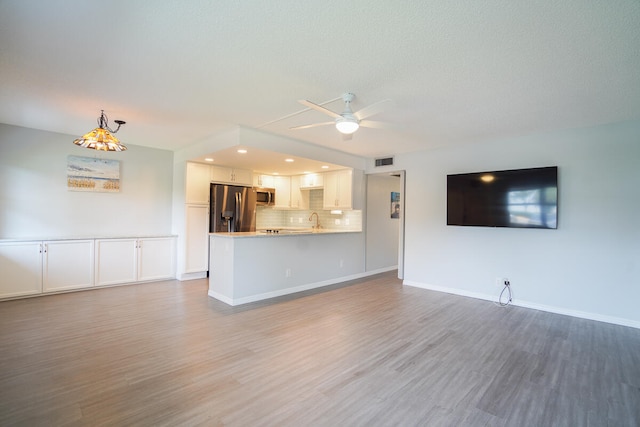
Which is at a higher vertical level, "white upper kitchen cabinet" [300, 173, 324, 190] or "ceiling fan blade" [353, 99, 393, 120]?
"ceiling fan blade" [353, 99, 393, 120]

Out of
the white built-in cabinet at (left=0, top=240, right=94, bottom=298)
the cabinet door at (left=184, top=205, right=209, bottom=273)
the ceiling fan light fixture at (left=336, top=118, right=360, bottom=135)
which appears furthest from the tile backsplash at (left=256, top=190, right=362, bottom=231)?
the ceiling fan light fixture at (left=336, top=118, right=360, bottom=135)

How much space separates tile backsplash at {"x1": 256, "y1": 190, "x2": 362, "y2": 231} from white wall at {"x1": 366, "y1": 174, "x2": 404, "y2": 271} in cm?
36

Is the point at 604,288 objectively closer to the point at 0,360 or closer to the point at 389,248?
the point at 389,248

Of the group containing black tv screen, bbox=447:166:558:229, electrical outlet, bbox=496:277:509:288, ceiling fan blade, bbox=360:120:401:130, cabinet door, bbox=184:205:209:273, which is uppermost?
ceiling fan blade, bbox=360:120:401:130

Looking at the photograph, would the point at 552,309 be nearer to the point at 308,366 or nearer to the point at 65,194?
the point at 308,366

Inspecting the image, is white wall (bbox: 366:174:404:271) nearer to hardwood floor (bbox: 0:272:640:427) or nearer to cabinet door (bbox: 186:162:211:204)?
hardwood floor (bbox: 0:272:640:427)

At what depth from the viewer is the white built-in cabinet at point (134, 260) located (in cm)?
490

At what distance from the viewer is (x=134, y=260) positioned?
522 cm

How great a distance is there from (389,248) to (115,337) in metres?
5.45

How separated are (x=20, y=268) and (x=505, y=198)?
23.4 ft

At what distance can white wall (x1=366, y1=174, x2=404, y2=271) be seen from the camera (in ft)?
21.0

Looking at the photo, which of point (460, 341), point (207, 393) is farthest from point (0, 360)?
point (460, 341)

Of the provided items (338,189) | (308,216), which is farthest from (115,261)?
(338,189)

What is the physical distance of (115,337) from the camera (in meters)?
3.01
